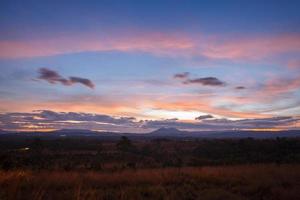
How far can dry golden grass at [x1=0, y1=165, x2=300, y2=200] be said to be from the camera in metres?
9.34

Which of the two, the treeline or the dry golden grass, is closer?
the dry golden grass

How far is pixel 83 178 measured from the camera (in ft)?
42.0

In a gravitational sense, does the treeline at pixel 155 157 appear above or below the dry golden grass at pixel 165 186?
below

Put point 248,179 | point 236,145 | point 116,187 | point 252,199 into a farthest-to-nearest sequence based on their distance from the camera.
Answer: point 236,145 → point 248,179 → point 116,187 → point 252,199

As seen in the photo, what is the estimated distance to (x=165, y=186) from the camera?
11.6 meters

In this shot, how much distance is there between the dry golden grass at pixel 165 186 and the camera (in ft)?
30.7

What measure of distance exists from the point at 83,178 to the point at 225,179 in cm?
627

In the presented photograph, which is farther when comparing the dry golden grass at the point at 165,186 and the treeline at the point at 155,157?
the treeline at the point at 155,157

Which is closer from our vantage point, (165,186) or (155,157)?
(165,186)

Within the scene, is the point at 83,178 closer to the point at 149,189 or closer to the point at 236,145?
→ the point at 149,189

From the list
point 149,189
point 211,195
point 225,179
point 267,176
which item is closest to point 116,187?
point 149,189

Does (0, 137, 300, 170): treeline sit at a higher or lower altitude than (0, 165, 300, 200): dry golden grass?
lower

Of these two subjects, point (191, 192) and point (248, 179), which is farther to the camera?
point (248, 179)

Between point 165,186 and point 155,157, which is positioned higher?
point 165,186
